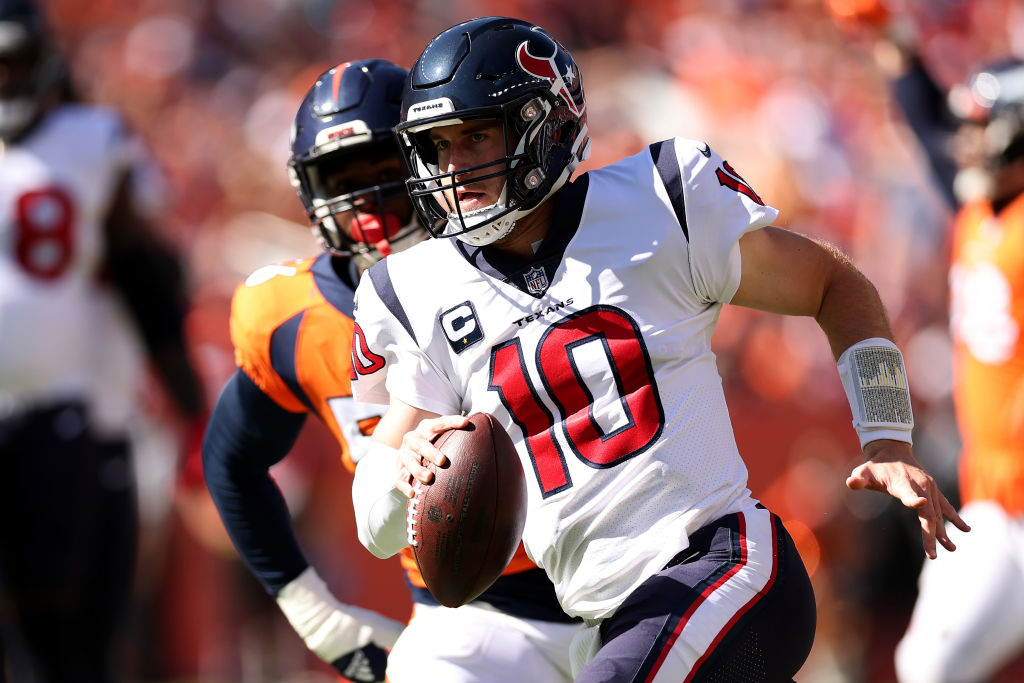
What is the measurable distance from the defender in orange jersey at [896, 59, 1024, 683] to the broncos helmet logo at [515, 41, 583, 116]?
260cm

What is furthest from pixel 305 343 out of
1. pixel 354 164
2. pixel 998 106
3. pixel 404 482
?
pixel 998 106

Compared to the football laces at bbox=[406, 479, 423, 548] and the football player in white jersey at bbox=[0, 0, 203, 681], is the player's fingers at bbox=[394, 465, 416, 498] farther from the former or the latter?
the football player in white jersey at bbox=[0, 0, 203, 681]

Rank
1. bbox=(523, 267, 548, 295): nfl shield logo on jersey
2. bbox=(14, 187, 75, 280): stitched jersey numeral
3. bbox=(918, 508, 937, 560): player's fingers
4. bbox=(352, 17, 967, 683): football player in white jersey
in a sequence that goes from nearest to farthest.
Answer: bbox=(918, 508, 937, 560): player's fingers < bbox=(352, 17, 967, 683): football player in white jersey < bbox=(523, 267, 548, 295): nfl shield logo on jersey < bbox=(14, 187, 75, 280): stitched jersey numeral

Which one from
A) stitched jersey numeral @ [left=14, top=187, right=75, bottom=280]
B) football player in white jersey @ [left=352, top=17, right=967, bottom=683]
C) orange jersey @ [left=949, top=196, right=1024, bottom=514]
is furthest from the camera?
stitched jersey numeral @ [left=14, top=187, right=75, bottom=280]

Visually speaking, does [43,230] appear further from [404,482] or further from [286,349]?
[404,482]

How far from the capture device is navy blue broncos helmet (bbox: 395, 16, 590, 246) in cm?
262

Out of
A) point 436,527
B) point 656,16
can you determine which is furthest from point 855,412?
point 656,16

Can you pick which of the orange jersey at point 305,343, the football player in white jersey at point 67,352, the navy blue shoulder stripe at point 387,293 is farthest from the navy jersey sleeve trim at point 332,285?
the football player in white jersey at point 67,352

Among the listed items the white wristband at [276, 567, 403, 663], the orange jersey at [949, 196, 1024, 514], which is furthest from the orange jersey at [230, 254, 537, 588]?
the orange jersey at [949, 196, 1024, 514]

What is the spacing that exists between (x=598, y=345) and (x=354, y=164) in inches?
40.8

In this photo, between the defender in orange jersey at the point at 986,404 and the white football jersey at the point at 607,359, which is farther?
the defender in orange jersey at the point at 986,404

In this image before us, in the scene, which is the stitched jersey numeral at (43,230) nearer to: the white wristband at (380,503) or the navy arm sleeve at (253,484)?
the navy arm sleeve at (253,484)

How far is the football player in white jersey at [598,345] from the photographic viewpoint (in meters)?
2.49

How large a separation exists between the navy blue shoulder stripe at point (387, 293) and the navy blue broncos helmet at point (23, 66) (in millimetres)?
2812
